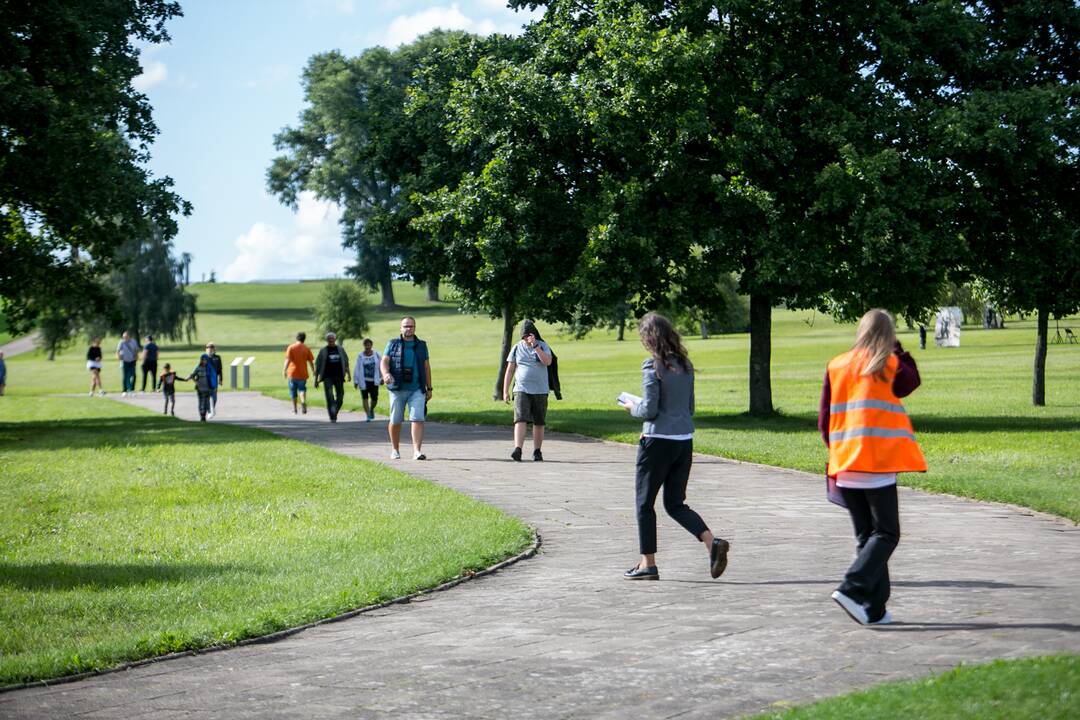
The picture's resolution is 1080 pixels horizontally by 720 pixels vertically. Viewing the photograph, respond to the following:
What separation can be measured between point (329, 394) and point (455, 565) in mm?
18885

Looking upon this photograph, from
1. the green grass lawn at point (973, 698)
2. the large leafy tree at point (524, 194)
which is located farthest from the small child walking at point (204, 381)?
the green grass lawn at point (973, 698)

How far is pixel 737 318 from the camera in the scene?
96.9 meters

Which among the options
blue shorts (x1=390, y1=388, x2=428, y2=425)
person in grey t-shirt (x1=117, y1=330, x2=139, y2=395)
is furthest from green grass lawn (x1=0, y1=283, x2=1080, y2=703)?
person in grey t-shirt (x1=117, y1=330, x2=139, y2=395)

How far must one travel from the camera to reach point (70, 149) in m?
25.4

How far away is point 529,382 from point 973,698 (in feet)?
40.0

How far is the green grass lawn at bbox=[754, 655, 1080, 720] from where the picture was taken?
5027 millimetres

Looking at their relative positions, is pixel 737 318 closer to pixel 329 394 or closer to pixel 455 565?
pixel 329 394

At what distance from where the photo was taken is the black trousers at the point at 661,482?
28.7 ft

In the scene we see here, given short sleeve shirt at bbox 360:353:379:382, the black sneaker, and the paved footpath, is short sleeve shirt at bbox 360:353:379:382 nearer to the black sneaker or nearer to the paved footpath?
the paved footpath

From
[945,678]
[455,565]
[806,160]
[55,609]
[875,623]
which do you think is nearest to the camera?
[945,678]

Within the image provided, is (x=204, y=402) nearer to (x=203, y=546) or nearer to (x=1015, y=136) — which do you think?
(x=1015, y=136)

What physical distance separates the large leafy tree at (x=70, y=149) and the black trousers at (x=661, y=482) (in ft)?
63.7

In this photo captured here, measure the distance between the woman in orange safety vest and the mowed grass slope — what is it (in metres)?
5.18

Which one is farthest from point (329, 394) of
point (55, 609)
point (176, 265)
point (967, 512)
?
point (176, 265)
